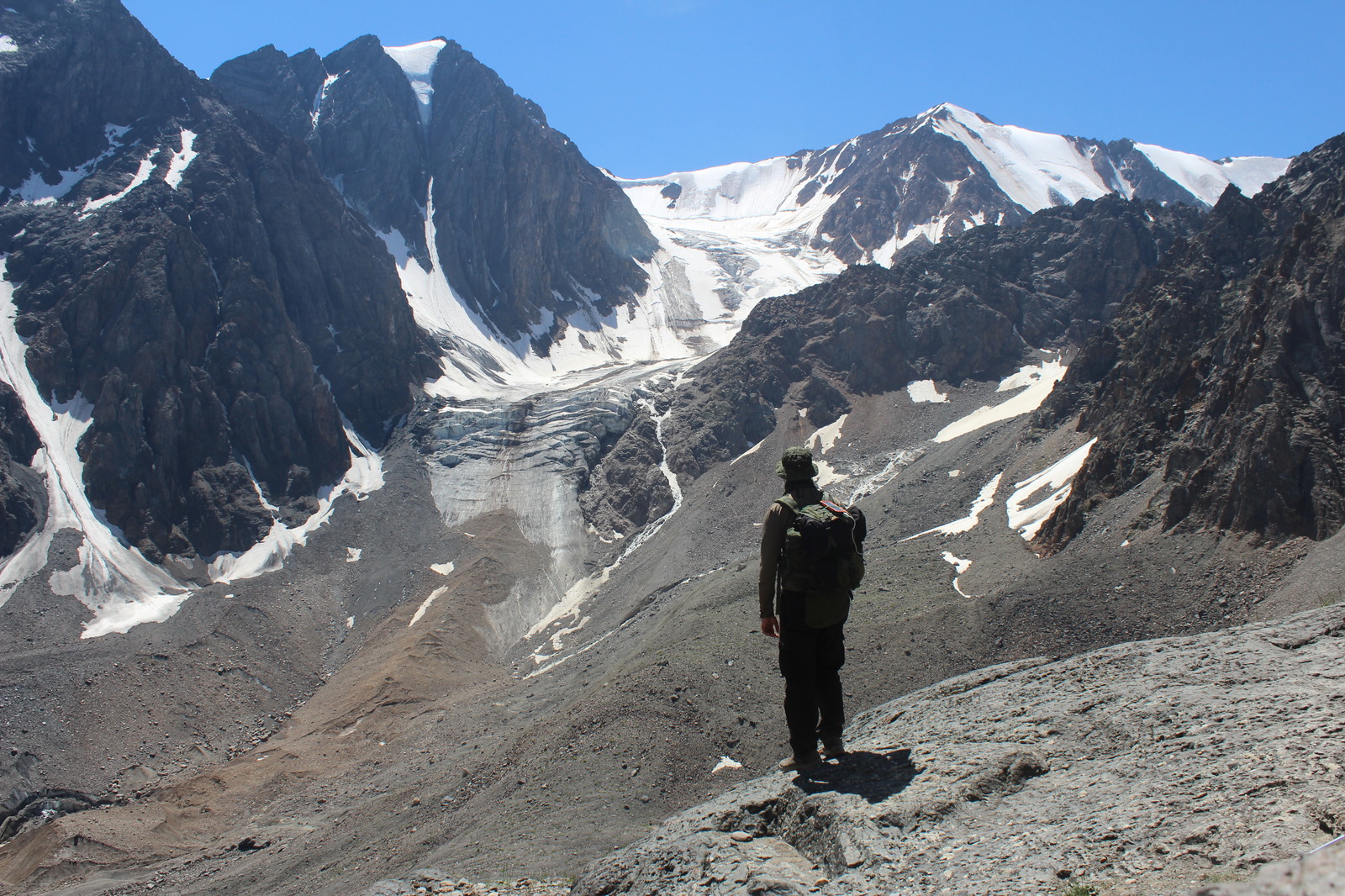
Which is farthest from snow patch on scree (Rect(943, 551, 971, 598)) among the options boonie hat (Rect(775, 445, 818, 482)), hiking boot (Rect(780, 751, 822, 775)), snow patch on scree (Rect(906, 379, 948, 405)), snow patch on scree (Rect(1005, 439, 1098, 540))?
snow patch on scree (Rect(906, 379, 948, 405))

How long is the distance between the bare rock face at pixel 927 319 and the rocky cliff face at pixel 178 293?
3212 centimetres

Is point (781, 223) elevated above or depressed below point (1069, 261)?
above

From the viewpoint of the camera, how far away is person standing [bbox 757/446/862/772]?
688cm

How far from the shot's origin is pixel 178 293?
68938mm

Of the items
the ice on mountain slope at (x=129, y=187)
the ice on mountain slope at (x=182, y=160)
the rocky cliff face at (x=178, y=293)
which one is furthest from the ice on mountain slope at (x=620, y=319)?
the ice on mountain slope at (x=129, y=187)

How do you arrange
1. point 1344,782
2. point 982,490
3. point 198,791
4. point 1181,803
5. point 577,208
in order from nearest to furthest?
point 1344,782 → point 1181,803 → point 198,791 → point 982,490 → point 577,208

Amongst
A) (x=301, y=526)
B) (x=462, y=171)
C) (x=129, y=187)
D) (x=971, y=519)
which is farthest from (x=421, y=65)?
(x=971, y=519)

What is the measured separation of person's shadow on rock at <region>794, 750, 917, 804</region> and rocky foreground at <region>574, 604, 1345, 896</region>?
0.07 ft

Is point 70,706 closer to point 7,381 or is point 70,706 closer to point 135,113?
point 7,381

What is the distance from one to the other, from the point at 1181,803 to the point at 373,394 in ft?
274

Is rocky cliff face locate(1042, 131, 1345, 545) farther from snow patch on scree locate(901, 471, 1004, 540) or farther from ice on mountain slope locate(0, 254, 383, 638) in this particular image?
ice on mountain slope locate(0, 254, 383, 638)

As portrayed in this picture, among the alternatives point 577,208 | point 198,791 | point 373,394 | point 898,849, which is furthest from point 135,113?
point 898,849

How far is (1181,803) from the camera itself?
4672 millimetres

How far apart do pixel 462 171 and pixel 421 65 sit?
31356mm
